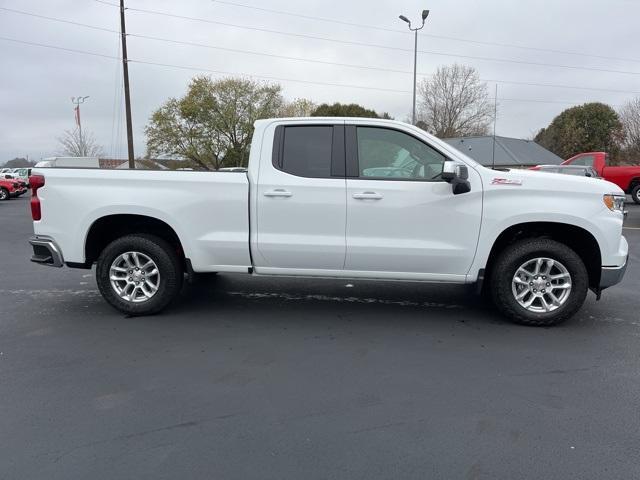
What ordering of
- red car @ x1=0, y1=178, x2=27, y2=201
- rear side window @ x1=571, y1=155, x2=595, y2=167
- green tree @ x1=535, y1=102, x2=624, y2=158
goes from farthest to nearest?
green tree @ x1=535, y1=102, x2=624, y2=158 < red car @ x1=0, y1=178, x2=27, y2=201 < rear side window @ x1=571, y1=155, x2=595, y2=167

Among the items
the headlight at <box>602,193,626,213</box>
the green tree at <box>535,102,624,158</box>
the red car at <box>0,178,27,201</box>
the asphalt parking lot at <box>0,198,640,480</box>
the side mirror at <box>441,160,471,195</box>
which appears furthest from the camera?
the green tree at <box>535,102,624,158</box>

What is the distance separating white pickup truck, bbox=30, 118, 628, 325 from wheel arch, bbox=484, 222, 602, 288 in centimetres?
2

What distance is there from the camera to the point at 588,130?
148 ft

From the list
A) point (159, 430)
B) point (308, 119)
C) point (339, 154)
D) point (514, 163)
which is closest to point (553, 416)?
point (159, 430)

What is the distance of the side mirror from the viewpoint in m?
4.39

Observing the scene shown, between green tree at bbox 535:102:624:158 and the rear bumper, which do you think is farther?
green tree at bbox 535:102:624:158

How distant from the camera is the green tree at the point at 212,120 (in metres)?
43.3

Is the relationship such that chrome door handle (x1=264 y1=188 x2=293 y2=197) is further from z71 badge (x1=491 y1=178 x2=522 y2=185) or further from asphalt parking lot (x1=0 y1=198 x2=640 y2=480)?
z71 badge (x1=491 y1=178 x2=522 y2=185)

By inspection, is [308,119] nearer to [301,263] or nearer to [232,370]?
[301,263]

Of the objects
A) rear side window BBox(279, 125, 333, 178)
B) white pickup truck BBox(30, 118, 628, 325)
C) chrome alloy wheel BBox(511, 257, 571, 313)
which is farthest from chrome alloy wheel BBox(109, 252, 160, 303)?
chrome alloy wheel BBox(511, 257, 571, 313)

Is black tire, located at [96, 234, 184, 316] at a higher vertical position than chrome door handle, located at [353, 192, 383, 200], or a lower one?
lower

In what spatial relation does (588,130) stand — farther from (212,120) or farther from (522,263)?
(522,263)

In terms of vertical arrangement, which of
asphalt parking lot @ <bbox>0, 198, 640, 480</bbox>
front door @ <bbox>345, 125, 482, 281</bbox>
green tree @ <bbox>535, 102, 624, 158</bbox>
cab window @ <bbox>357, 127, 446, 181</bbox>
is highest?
green tree @ <bbox>535, 102, 624, 158</bbox>

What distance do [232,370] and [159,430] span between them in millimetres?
900
